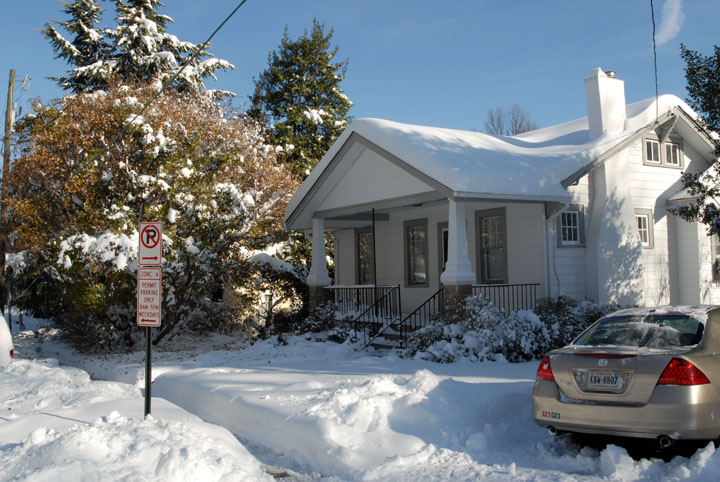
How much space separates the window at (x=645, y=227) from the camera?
1551 cm

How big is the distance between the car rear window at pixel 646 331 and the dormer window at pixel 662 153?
985cm

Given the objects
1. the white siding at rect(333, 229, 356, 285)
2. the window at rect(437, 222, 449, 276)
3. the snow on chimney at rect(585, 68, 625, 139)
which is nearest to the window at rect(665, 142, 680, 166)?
the snow on chimney at rect(585, 68, 625, 139)

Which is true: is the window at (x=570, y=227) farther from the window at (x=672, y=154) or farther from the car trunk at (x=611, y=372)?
the car trunk at (x=611, y=372)

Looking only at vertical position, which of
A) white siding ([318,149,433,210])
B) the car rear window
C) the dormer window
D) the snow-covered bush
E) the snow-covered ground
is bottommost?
the snow-covered ground

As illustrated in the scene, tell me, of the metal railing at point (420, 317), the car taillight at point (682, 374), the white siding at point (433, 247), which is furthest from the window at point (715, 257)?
the car taillight at point (682, 374)

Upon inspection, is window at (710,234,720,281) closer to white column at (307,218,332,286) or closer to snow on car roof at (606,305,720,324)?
white column at (307,218,332,286)

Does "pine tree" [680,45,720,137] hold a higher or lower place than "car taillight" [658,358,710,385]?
higher

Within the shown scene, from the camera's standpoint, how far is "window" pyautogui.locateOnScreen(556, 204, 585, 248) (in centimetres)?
1443

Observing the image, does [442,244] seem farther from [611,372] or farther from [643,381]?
[643,381]

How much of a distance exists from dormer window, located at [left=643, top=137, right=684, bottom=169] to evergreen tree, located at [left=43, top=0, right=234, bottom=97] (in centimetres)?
2085

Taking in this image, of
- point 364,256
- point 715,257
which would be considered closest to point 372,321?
point 364,256

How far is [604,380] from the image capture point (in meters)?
6.03

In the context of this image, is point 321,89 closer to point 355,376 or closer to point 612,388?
point 355,376

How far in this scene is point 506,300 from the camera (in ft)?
47.8
